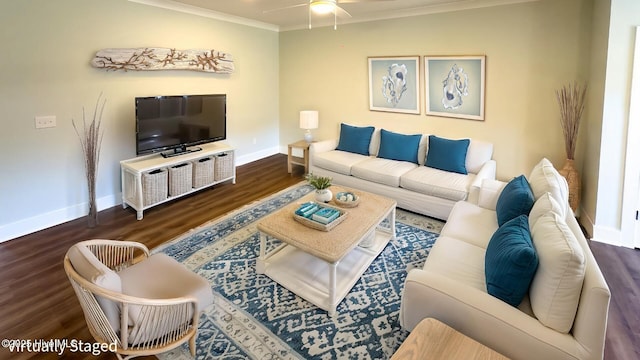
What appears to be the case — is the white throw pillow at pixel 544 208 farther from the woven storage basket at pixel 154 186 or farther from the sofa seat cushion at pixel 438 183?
the woven storage basket at pixel 154 186

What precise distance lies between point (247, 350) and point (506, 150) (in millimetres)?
4014

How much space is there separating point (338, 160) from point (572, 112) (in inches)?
112

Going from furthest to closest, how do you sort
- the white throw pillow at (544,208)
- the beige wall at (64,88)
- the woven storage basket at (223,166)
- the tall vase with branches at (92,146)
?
the woven storage basket at (223,166), the tall vase with branches at (92,146), the beige wall at (64,88), the white throw pillow at (544,208)

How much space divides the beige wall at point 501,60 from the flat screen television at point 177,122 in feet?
Answer: 7.24

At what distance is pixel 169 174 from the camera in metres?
4.21

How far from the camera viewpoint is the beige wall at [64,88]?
10.7ft

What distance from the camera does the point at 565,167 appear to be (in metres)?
3.76

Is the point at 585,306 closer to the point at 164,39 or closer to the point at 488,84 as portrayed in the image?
the point at 488,84

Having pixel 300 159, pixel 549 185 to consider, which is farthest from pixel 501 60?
pixel 300 159

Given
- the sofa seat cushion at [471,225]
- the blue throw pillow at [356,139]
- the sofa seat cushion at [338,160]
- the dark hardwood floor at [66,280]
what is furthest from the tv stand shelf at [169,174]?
the sofa seat cushion at [471,225]

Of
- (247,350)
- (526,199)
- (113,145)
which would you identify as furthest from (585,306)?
(113,145)

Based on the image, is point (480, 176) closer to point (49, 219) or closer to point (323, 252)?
point (323, 252)

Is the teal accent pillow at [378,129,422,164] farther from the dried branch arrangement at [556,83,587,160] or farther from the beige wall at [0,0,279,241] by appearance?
the beige wall at [0,0,279,241]

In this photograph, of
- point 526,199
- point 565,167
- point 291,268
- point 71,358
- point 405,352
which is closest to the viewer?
point 405,352
